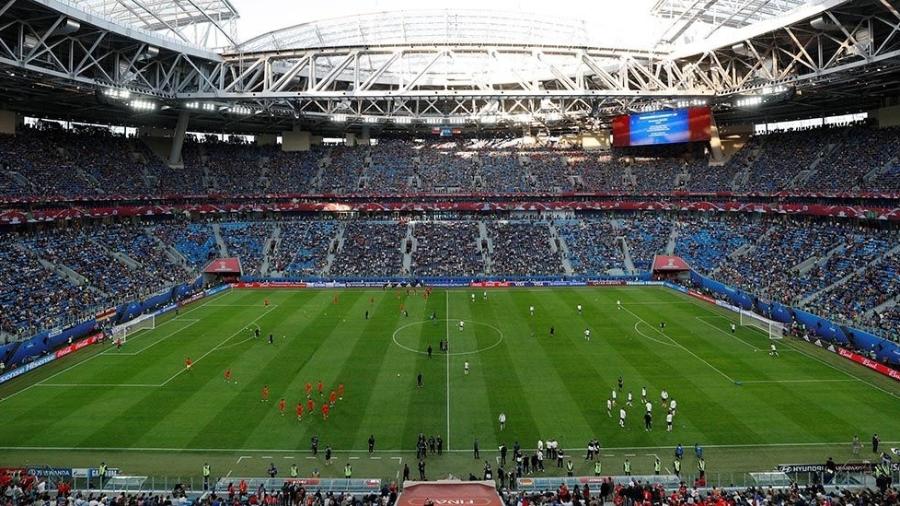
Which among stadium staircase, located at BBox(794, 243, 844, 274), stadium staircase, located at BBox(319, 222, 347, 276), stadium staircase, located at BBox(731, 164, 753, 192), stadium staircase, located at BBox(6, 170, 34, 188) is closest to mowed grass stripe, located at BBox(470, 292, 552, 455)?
stadium staircase, located at BBox(794, 243, 844, 274)

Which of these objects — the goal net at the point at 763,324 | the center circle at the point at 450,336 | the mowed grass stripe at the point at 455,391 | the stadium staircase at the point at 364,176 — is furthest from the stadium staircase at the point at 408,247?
the goal net at the point at 763,324

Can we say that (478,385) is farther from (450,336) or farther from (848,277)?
(848,277)

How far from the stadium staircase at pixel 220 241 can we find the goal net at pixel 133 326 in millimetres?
21349

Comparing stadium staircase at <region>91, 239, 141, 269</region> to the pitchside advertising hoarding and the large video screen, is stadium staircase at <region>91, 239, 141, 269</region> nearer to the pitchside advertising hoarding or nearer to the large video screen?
the pitchside advertising hoarding

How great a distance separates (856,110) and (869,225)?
68.1ft

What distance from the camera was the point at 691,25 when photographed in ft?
176

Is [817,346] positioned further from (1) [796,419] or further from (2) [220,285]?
(2) [220,285]

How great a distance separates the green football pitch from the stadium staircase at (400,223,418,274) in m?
19.4

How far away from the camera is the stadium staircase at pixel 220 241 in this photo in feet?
222

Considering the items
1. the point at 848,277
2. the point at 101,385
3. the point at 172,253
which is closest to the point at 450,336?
the point at 101,385

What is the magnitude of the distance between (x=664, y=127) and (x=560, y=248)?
20.2 meters

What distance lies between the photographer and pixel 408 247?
70.2 metres

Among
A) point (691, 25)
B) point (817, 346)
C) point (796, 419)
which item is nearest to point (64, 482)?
point (796, 419)

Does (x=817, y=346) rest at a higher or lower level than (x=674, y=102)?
lower
